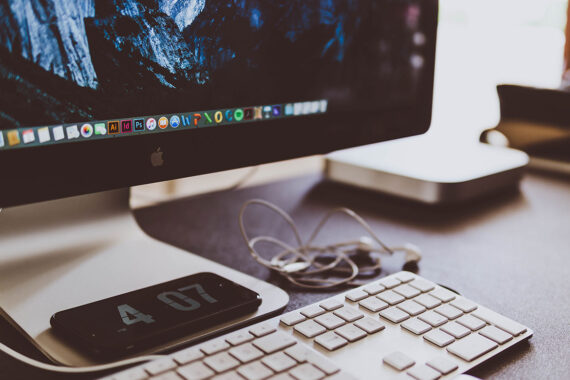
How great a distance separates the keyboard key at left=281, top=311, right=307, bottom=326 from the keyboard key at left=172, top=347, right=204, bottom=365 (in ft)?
0.28

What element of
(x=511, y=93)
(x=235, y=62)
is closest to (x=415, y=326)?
(x=235, y=62)

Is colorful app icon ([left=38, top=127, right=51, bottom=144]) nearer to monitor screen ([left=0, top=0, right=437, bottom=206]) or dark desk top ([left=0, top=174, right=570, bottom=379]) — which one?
monitor screen ([left=0, top=0, right=437, bottom=206])

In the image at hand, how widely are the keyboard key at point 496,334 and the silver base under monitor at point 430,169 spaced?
36 centimetres

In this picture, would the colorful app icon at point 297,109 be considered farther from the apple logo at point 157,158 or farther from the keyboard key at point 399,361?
the keyboard key at point 399,361

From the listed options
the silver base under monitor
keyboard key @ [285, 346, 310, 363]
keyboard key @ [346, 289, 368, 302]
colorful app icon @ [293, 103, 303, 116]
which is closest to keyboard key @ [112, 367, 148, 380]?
keyboard key @ [285, 346, 310, 363]

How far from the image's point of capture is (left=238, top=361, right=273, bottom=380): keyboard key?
14.3 inches

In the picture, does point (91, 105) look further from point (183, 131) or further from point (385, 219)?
point (385, 219)

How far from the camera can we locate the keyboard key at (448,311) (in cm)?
47

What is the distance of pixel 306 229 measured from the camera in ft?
2.41

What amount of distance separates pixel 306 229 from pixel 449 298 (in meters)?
0.27

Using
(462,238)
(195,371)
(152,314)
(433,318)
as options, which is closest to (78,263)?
(152,314)

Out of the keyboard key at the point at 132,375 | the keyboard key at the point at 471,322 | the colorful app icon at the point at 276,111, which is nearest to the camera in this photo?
the keyboard key at the point at 132,375

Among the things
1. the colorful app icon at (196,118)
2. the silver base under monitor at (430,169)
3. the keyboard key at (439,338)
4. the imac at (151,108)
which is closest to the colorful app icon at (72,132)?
the imac at (151,108)

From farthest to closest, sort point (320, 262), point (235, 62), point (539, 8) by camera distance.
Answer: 1. point (539, 8)
2. point (320, 262)
3. point (235, 62)
